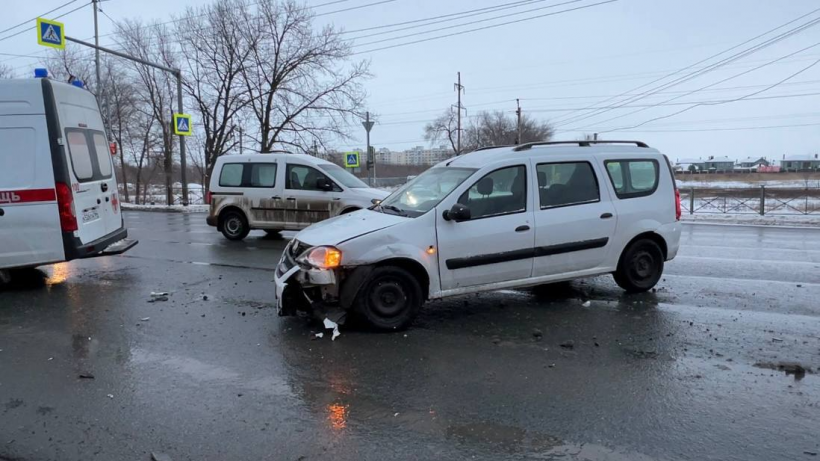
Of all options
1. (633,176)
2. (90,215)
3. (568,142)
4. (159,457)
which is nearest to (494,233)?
(568,142)

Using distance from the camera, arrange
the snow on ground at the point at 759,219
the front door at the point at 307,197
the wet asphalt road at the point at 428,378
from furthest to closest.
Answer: the snow on ground at the point at 759,219, the front door at the point at 307,197, the wet asphalt road at the point at 428,378

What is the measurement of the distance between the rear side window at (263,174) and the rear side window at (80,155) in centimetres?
464

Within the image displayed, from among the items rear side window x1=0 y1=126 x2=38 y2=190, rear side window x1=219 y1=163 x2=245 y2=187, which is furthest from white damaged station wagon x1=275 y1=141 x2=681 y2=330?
rear side window x1=219 y1=163 x2=245 y2=187

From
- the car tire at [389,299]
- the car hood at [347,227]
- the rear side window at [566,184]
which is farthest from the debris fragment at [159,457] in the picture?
the rear side window at [566,184]

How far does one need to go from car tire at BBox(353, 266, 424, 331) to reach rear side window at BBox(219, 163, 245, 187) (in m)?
8.39

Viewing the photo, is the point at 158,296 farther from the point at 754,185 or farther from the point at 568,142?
the point at 754,185

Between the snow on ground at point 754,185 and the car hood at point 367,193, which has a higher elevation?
the car hood at point 367,193

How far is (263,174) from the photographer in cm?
1243

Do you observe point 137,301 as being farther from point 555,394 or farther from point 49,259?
point 555,394

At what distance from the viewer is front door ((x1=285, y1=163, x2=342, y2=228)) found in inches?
468

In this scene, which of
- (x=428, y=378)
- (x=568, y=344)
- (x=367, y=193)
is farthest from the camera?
(x=367, y=193)

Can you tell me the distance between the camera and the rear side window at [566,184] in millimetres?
5992

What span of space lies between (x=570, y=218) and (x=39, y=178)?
6813mm

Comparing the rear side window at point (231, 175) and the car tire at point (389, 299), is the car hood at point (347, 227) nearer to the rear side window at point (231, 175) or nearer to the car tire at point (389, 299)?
the car tire at point (389, 299)
